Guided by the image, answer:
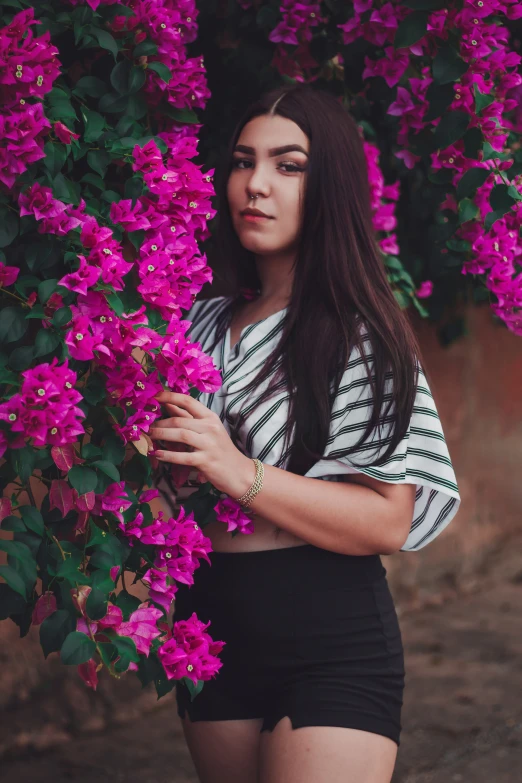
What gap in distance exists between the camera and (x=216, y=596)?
1926mm

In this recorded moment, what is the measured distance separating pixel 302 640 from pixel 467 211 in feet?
3.34

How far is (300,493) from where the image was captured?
175cm

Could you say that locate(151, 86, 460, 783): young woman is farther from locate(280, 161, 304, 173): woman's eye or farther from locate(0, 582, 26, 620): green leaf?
locate(0, 582, 26, 620): green leaf

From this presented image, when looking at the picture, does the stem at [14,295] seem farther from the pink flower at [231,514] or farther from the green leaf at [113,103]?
the pink flower at [231,514]

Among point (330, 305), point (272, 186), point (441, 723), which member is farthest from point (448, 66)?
point (441, 723)

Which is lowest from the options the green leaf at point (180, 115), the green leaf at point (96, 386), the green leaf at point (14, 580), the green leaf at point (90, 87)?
the green leaf at point (14, 580)

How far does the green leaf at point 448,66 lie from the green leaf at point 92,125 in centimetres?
74

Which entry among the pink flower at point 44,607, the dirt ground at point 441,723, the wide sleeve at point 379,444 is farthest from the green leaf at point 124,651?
the dirt ground at point 441,723

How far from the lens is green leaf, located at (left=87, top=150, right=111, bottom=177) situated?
1589 millimetres

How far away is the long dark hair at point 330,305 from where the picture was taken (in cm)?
183

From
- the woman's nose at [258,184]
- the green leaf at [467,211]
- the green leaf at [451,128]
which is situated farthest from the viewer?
the green leaf at [467,211]

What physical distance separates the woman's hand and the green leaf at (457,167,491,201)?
32.2 inches

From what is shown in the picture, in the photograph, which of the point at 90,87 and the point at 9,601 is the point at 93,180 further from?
the point at 9,601

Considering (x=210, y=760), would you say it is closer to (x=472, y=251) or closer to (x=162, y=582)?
(x=162, y=582)
